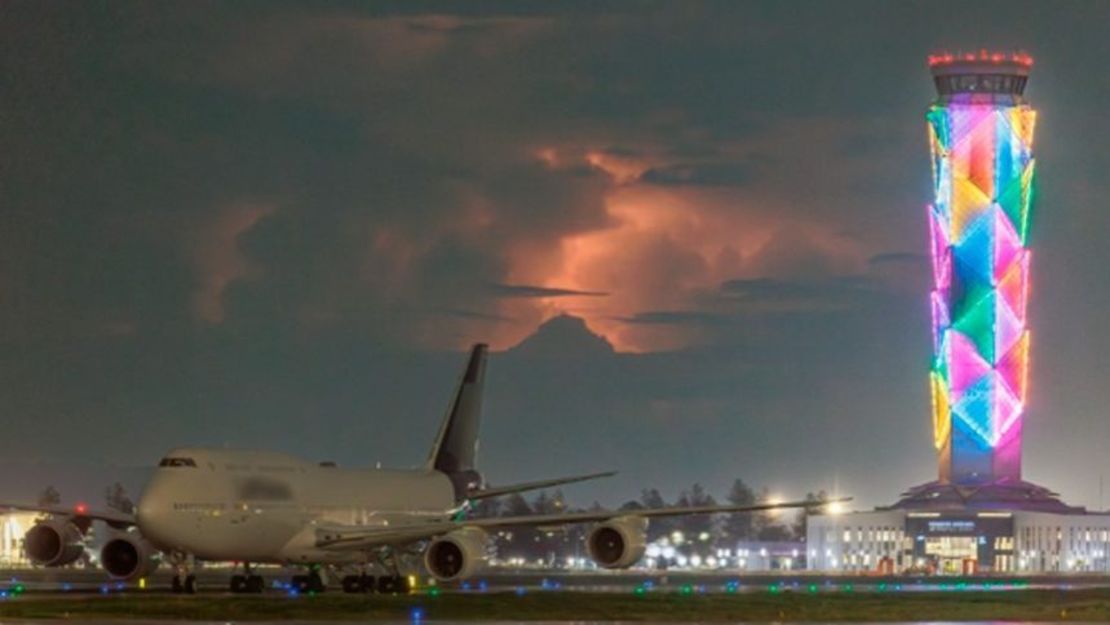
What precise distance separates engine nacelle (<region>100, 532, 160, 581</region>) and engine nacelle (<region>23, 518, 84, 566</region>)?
1.55 metres

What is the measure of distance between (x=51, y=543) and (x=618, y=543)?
70.7 ft

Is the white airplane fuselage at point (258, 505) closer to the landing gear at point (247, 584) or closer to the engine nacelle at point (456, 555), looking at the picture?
the landing gear at point (247, 584)

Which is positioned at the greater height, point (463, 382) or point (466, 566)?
point (463, 382)

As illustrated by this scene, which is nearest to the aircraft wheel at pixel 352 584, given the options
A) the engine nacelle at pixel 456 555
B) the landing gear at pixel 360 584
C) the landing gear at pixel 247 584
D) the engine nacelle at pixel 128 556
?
the landing gear at pixel 360 584

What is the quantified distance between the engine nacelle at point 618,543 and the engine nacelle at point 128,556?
652 inches

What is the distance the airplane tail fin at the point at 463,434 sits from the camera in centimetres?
11125

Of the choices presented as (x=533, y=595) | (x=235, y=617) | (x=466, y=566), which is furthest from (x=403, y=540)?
(x=235, y=617)

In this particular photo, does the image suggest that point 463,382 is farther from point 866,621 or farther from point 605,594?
point 866,621

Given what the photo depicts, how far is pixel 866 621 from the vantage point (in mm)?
75375

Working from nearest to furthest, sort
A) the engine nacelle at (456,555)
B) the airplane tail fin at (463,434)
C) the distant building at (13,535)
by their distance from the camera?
1. the engine nacelle at (456,555)
2. the airplane tail fin at (463,434)
3. the distant building at (13,535)

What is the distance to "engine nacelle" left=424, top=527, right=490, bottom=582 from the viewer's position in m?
95.3

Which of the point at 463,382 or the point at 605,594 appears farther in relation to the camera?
the point at 463,382

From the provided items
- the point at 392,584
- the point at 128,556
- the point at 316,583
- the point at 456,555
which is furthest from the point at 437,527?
the point at 128,556

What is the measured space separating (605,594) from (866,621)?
51.5 feet
